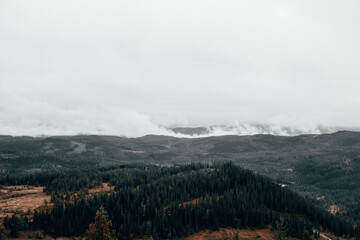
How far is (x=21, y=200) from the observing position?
6703 inches

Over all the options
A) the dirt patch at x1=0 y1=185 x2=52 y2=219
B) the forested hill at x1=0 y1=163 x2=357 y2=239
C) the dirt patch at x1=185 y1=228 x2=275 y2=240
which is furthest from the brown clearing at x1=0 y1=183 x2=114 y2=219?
the dirt patch at x1=185 y1=228 x2=275 y2=240

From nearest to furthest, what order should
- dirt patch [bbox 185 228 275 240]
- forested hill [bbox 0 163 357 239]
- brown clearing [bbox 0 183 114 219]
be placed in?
forested hill [bbox 0 163 357 239] < dirt patch [bbox 185 228 275 240] < brown clearing [bbox 0 183 114 219]

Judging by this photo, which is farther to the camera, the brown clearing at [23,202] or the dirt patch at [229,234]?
the dirt patch at [229,234]

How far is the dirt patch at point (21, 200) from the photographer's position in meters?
148

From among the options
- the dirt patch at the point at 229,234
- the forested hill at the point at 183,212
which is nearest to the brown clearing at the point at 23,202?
the forested hill at the point at 183,212

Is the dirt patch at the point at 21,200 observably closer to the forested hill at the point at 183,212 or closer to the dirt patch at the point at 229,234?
the forested hill at the point at 183,212

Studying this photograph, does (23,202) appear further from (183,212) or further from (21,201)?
(183,212)

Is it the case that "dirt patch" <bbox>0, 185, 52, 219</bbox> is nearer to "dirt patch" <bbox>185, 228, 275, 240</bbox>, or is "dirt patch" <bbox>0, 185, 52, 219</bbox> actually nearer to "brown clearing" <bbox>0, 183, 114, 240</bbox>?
"brown clearing" <bbox>0, 183, 114, 240</bbox>

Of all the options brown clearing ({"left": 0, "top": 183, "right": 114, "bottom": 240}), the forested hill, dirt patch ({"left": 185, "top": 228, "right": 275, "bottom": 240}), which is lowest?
dirt patch ({"left": 185, "top": 228, "right": 275, "bottom": 240})

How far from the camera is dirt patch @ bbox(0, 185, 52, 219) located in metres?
148

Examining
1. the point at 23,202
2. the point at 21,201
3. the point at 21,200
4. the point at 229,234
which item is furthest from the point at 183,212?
the point at 21,200

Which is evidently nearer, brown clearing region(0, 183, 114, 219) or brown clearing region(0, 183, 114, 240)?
brown clearing region(0, 183, 114, 240)

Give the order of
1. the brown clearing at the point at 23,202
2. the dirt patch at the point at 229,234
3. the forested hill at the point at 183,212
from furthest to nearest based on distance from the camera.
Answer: the dirt patch at the point at 229,234 < the forested hill at the point at 183,212 < the brown clearing at the point at 23,202

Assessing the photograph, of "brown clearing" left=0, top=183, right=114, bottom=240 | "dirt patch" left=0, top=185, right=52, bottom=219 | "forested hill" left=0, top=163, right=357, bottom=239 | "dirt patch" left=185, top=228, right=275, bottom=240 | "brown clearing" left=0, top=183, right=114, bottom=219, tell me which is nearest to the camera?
"brown clearing" left=0, top=183, right=114, bottom=240
